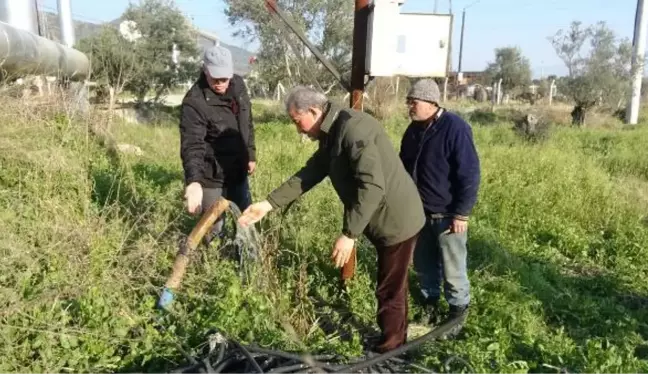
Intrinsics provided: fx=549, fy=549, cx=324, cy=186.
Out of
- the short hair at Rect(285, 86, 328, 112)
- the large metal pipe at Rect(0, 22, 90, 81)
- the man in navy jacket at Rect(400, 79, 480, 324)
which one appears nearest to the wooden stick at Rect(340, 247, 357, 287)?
the man in navy jacket at Rect(400, 79, 480, 324)

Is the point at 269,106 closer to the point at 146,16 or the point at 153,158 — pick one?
the point at 146,16

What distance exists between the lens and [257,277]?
146 inches

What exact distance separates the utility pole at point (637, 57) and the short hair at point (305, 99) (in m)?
22.8

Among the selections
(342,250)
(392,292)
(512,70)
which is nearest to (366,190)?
(342,250)

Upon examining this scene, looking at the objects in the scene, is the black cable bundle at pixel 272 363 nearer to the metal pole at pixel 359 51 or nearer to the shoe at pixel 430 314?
the shoe at pixel 430 314

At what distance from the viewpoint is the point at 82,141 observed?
5.86 meters

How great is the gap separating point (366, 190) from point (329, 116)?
18.4 inches

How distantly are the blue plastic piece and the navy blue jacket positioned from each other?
1770mm

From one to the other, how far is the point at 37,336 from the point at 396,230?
201 cm

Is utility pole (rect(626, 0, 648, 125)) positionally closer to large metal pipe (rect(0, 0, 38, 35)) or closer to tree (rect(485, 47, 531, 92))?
tree (rect(485, 47, 531, 92))

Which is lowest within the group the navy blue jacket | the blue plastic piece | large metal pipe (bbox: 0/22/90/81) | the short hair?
the blue plastic piece

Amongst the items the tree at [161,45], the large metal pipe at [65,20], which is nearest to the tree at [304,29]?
the tree at [161,45]

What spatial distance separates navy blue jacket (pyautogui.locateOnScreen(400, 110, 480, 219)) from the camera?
11.9ft

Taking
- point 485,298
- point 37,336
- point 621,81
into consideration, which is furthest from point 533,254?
point 621,81
